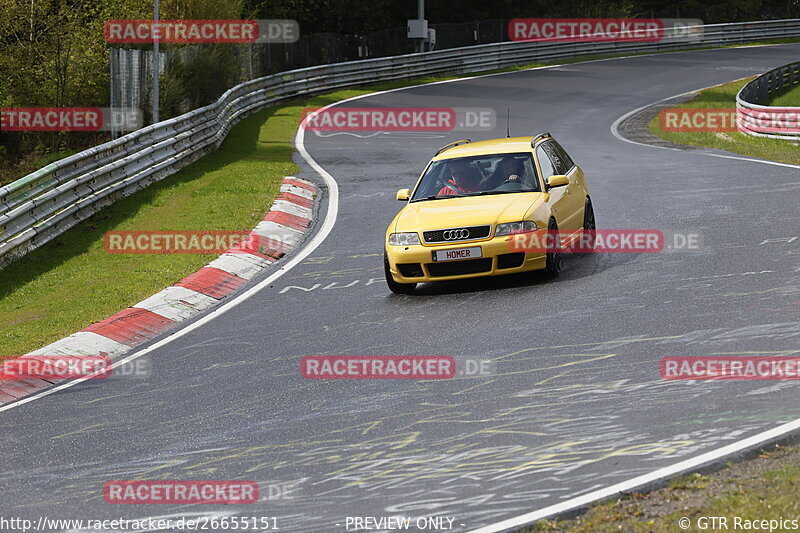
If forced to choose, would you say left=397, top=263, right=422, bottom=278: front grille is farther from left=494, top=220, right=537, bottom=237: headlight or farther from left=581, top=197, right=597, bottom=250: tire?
left=581, top=197, right=597, bottom=250: tire

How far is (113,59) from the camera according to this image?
22953 mm

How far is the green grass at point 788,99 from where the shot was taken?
35.3m

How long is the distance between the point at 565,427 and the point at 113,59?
17825mm

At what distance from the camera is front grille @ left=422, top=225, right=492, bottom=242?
38.5 ft

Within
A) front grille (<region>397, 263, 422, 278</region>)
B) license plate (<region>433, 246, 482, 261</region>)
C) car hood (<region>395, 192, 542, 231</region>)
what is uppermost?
car hood (<region>395, 192, 542, 231</region>)

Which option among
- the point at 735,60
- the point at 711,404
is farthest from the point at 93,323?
the point at 735,60

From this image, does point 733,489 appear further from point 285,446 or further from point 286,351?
point 286,351

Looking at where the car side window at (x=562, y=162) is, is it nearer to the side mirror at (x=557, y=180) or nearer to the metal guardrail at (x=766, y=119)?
the side mirror at (x=557, y=180)
